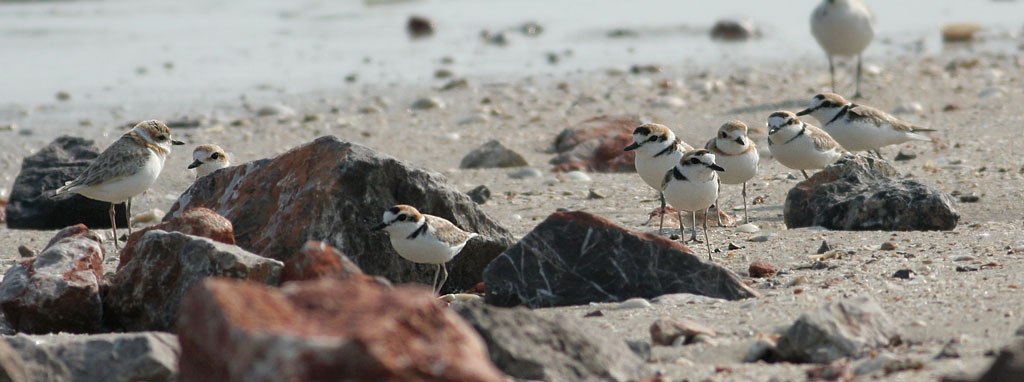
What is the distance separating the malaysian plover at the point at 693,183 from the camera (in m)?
6.67

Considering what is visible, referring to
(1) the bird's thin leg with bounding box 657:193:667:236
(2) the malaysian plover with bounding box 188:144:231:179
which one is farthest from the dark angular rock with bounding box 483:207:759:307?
(2) the malaysian plover with bounding box 188:144:231:179

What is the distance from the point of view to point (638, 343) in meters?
4.50

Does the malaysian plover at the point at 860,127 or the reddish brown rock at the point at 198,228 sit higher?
the reddish brown rock at the point at 198,228

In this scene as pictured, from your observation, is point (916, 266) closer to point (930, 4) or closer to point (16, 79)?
point (16, 79)

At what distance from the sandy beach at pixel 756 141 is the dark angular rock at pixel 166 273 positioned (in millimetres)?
1423

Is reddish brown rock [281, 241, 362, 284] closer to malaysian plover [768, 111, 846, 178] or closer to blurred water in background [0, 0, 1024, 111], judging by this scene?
malaysian plover [768, 111, 846, 178]

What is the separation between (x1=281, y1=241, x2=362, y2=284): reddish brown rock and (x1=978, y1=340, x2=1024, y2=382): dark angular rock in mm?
2376

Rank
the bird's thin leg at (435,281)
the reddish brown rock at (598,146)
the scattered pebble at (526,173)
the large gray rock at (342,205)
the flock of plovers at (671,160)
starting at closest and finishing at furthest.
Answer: the flock of plovers at (671,160) < the large gray rock at (342,205) < the bird's thin leg at (435,281) < the scattered pebble at (526,173) < the reddish brown rock at (598,146)

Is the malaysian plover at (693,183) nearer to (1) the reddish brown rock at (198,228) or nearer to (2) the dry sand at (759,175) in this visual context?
(2) the dry sand at (759,175)

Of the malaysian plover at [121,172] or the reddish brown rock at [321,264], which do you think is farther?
the malaysian plover at [121,172]

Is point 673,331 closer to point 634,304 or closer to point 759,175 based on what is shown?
point 634,304

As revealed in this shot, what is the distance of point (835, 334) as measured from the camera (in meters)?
4.26

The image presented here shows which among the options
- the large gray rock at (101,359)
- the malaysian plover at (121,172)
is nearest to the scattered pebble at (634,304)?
the large gray rock at (101,359)

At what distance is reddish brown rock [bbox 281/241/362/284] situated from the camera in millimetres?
4637
